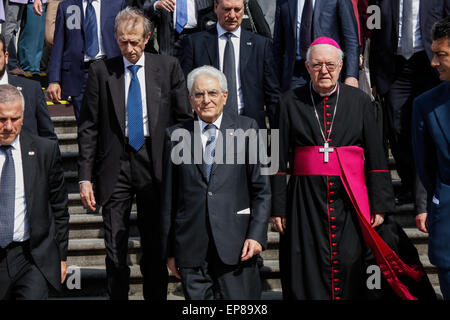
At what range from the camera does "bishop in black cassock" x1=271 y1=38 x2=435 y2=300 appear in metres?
4.69

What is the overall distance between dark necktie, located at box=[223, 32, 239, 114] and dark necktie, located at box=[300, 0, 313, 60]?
0.55 metres

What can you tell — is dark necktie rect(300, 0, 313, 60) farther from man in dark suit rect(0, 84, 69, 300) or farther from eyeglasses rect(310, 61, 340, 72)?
man in dark suit rect(0, 84, 69, 300)

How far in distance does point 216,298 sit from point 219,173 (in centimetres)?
74

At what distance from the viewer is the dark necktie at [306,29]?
5.80 meters

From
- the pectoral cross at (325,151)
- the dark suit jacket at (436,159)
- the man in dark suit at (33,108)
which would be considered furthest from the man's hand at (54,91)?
the dark suit jacket at (436,159)

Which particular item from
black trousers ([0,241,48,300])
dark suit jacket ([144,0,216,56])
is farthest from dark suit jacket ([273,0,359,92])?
black trousers ([0,241,48,300])

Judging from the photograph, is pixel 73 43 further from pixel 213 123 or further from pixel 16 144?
pixel 213 123

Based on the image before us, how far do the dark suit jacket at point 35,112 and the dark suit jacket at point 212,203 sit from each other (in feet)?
3.77

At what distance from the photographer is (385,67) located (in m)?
5.95

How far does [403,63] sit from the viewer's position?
19.4 ft
